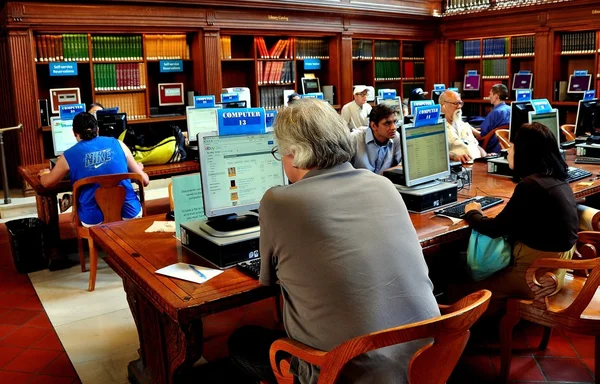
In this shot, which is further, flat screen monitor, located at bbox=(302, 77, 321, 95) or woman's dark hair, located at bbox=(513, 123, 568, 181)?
flat screen monitor, located at bbox=(302, 77, 321, 95)

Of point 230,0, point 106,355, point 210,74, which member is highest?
point 230,0

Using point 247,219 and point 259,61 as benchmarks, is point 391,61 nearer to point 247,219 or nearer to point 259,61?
point 259,61

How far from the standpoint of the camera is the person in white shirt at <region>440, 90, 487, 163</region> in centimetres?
501

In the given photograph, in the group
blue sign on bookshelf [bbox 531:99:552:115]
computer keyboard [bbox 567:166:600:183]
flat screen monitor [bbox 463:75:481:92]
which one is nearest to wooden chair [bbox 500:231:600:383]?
computer keyboard [bbox 567:166:600:183]

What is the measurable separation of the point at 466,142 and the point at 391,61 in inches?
231

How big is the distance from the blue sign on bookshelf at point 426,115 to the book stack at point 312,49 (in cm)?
647

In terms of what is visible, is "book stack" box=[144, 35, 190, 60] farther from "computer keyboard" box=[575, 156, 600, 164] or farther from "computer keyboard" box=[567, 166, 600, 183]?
"computer keyboard" box=[567, 166, 600, 183]

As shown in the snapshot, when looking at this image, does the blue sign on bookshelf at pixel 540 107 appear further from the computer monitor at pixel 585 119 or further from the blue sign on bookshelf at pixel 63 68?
the blue sign on bookshelf at pixel 63 68

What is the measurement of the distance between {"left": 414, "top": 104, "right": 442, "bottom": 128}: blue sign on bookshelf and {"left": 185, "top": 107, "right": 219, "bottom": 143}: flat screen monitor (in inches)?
112

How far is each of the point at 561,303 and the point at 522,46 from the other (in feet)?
27.6

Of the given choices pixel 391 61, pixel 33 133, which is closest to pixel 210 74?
pixel 33 133

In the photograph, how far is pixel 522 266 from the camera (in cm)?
271

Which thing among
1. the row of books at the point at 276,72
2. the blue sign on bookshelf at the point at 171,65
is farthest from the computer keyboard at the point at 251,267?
the row of books at the point at 276,72

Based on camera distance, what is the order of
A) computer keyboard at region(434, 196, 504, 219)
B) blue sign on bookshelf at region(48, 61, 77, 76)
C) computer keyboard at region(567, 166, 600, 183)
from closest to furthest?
computer keyboard at region(434, 196, 504, 219) → computer keyboard at region(567, 166, 600, 183) → blue sign on bookshelf at region(48, 61, 77, 76)
